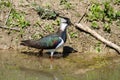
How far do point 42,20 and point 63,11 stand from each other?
773 millimetres

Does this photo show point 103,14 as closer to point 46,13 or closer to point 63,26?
point 46,13

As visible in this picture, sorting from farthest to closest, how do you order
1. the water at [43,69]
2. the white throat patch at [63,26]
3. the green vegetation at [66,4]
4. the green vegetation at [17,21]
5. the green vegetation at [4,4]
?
the green vegetation at [66,4] → the green vegetation at [4,4] → the green vegetation at [17,21] → the white throat patch at [63,26] → the water at [43,69]

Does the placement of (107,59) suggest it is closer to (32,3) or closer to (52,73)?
(52,73)

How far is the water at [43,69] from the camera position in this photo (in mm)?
12320

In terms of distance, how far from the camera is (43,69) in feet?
42.3

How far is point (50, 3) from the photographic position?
1540 centimetres

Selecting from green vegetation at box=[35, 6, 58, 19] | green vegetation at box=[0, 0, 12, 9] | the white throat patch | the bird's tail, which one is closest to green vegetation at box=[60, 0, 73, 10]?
green vegetation at box=[35, 6, 58, 19]

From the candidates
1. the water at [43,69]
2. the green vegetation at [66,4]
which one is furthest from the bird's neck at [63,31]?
the green vegetation at [66,4]

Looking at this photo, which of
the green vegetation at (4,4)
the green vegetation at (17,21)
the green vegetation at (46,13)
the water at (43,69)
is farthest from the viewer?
the green vegetation at (4,4)

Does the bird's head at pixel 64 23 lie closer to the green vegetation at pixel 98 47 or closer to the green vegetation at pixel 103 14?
the green vegetation at pixel 98 47

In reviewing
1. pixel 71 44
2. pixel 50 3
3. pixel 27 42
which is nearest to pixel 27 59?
pixel 27 42

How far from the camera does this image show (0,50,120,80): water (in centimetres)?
1232

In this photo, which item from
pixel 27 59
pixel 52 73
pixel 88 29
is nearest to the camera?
pixel 52 73

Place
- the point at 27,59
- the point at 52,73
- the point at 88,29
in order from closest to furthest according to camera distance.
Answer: the point at 52,73 → the point at 27,59 → the point at 88,29
